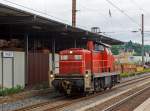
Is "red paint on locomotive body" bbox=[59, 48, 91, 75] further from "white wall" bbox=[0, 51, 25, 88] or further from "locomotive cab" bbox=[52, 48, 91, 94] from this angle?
"white wall" bbox=[0, 51, 25, 88]

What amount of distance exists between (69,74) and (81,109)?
231 inches

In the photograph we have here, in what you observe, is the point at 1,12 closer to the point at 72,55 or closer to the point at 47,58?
the point at 72,55

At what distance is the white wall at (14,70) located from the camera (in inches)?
981

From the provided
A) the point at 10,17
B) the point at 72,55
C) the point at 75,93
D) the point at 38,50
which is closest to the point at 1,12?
the point at 10,17

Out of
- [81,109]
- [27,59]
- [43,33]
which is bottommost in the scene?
[81,109]

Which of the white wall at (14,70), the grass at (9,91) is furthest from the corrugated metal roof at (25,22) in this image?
the grass at (9,91)

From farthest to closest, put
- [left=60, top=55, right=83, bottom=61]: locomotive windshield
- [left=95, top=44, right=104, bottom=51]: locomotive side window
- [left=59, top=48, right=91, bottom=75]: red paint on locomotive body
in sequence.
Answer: [left=95, top=44, right=104, bottom=51]: locomotive side window < [left=60, top=55, right=83, bottom=61]: locomotive windshield < [left=59, top=48, right=91, bottom=75]: red paint on locomotive body

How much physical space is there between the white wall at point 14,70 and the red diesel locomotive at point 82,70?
10.6 feet

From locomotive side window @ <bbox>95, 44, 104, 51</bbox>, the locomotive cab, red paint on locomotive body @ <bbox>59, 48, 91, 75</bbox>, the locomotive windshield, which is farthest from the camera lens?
locomotive side window @ <bbox>95, 44, 104, 51</bbox>

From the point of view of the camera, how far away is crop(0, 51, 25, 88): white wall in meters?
24.9

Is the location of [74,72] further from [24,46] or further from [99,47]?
[24,46]

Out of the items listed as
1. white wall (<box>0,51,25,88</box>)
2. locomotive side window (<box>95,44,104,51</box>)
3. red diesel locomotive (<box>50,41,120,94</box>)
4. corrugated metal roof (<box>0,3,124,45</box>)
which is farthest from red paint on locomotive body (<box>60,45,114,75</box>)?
white wall (<box>0,51,25,88</box>)

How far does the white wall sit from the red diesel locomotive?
323 centimetres

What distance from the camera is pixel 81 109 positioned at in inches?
693
